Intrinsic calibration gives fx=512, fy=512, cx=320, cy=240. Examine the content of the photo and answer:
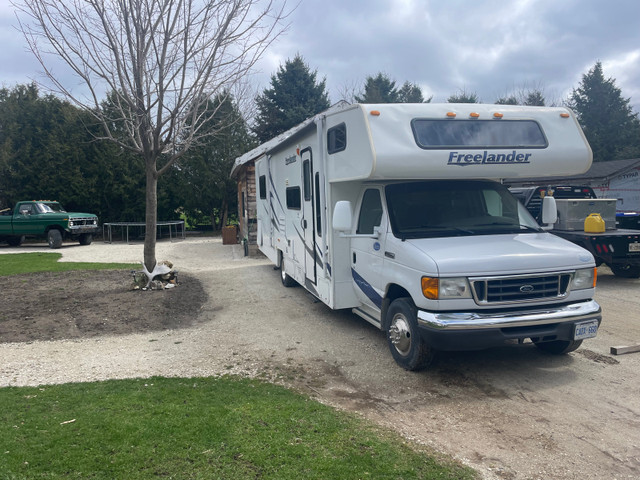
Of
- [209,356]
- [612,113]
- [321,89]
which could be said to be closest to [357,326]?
[209,356]

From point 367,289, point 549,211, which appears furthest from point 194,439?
point 549,211

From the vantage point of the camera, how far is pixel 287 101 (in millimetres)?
31406

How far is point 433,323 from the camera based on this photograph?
470cm

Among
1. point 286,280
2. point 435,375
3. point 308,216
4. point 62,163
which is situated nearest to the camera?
point 435,375

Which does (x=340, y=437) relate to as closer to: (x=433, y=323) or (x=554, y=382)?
(x=433, y=323)

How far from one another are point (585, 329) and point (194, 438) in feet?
12.2

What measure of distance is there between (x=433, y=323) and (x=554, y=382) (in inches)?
56.6

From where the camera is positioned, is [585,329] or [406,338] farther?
[406,338]

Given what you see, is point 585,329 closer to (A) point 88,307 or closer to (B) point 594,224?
(B) point 594,224

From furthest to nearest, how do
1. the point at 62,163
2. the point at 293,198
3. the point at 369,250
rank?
the point at 62,163 → the point at 293,198 → the point at 369,250

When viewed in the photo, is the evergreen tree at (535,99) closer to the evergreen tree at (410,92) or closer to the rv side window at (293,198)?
the evergreen tree at (410,92)

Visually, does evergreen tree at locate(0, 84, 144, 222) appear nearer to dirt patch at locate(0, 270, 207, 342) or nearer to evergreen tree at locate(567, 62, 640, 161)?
dirt patch at locate(0, 270, 207, 342)

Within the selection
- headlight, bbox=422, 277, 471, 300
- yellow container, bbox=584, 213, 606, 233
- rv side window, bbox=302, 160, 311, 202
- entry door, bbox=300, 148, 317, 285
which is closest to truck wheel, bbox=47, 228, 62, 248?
entry door, bbox=300, 148, 317, 285

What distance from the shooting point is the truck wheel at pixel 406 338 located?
5.09 meters
